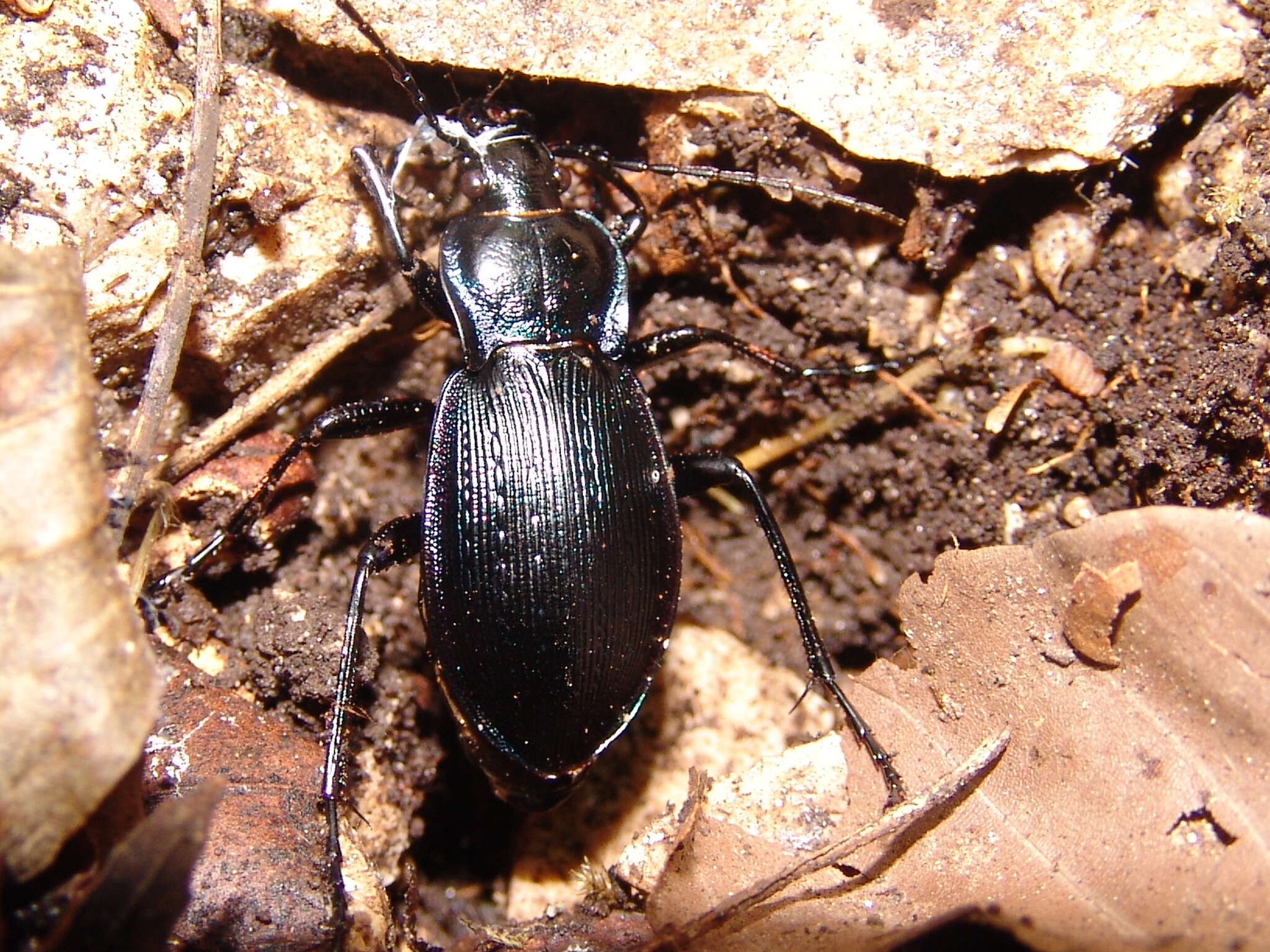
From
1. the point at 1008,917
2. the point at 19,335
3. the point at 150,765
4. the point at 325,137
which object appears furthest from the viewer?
the point at 325,137

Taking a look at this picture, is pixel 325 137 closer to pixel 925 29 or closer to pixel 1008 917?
pixel 925 29

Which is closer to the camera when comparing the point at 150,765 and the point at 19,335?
the point at 19,335

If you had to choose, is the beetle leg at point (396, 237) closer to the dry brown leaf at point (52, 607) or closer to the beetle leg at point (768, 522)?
the beetle leg at point (768, 522)

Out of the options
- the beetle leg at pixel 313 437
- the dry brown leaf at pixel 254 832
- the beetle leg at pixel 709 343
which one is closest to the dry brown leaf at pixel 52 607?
the dry brown leaf at pixel 254 832

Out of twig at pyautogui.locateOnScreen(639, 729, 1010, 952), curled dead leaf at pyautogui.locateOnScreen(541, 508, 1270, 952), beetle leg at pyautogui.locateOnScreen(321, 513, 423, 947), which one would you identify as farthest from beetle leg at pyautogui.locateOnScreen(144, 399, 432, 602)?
twig at pyautogui.locateOnScreen(639, 729, 1010, 952)

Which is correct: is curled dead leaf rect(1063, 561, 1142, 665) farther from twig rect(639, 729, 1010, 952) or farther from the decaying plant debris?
twig rect(639, 729, 1010, 952)

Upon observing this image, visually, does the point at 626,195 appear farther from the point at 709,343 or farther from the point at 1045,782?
the point at 1045,782

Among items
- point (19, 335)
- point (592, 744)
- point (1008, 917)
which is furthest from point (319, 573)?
point (1008, 917)
